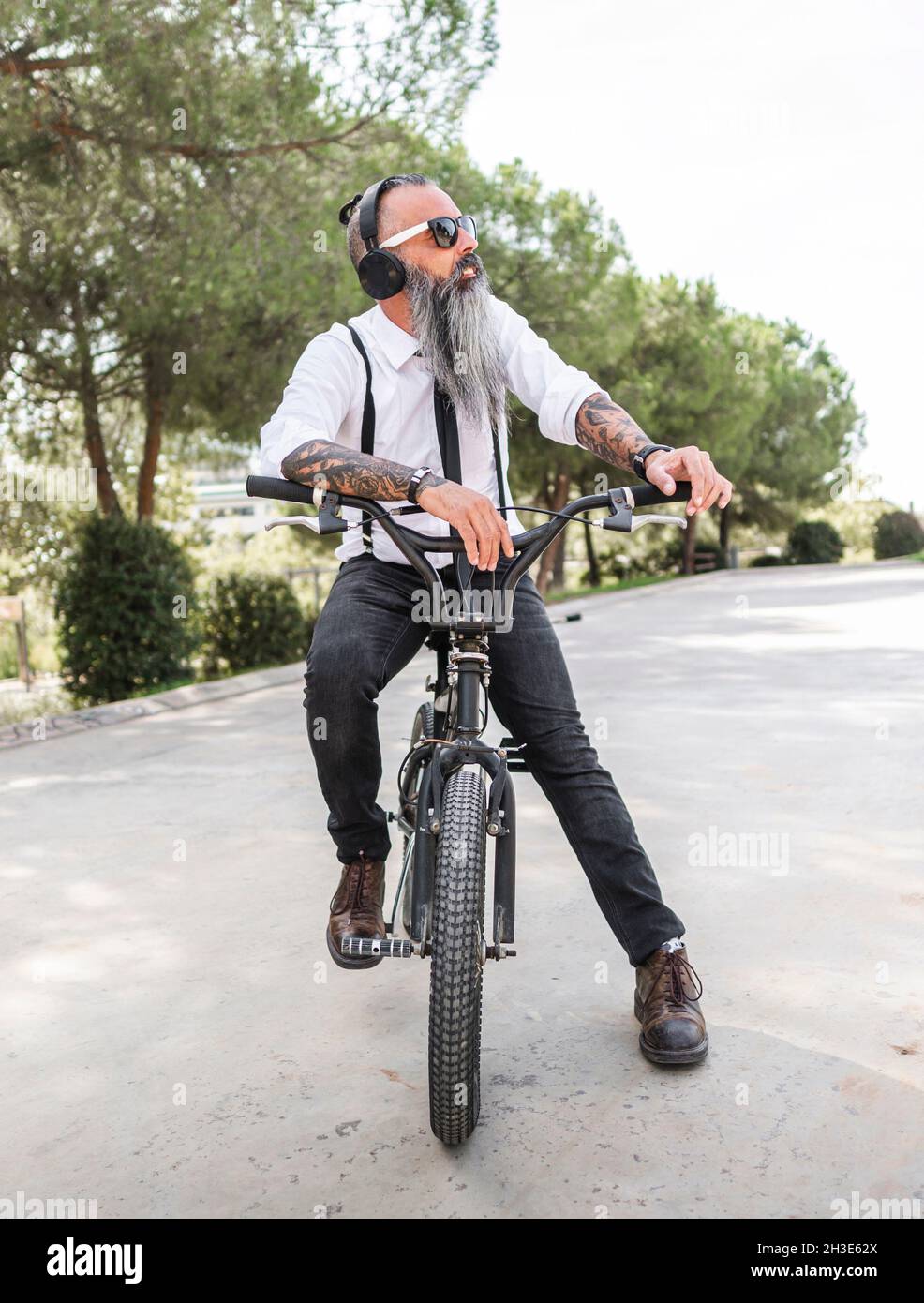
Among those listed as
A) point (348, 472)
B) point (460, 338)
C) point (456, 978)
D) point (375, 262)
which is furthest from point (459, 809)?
point (375, 262)

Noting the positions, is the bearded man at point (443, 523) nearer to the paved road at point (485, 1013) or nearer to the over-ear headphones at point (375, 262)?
the over-ear headphones at point (375, 262)

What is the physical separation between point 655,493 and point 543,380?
1.93 feet

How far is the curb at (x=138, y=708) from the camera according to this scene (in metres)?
7.74

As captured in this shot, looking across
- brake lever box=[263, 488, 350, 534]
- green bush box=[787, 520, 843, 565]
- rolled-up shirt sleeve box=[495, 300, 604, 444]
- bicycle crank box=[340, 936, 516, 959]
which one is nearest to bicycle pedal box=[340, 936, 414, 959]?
bicycle crank box=[340, 936, 516, 959]

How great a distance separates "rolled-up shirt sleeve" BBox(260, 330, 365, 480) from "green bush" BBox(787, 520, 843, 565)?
33.4 meters

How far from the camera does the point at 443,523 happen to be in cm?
291

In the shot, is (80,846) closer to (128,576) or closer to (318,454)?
(318,454)

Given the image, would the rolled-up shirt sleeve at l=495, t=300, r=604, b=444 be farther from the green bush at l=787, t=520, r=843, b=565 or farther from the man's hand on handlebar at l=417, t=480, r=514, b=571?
the green bush at l=787, t=520, r=843, b=565

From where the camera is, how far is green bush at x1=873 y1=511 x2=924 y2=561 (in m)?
35.8

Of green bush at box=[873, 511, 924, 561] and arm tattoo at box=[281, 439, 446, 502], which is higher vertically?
arm tattoo at box=[281, 439, 446, 502]

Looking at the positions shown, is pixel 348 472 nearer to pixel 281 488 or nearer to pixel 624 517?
pixel 281 488
